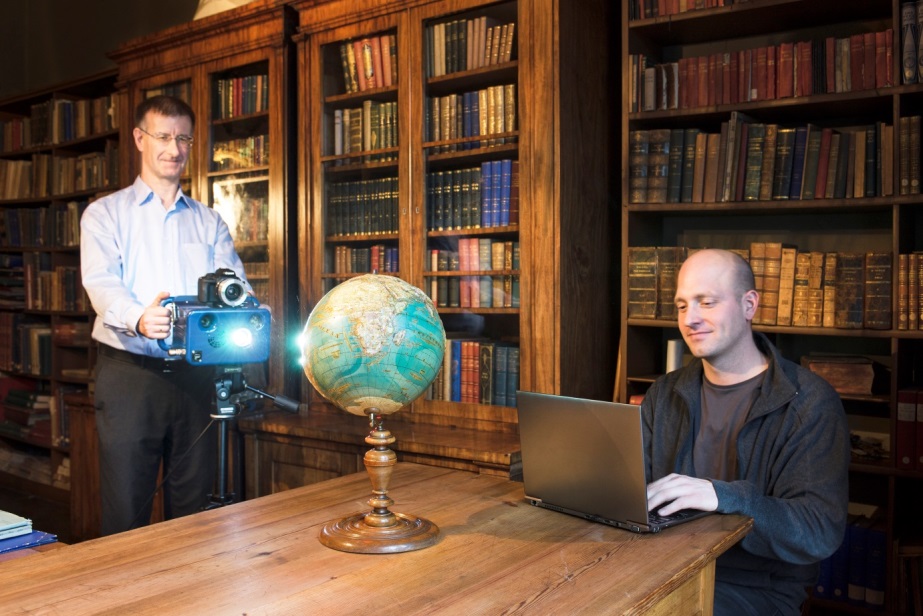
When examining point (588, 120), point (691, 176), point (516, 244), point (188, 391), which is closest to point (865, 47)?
point (691, 176)

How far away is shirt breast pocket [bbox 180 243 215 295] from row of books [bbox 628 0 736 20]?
1777mm

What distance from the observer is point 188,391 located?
2824 mm

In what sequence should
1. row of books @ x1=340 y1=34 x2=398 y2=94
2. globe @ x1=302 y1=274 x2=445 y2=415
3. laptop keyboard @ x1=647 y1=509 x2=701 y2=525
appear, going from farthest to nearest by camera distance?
row of books @ x1=340 y1=34 x2=398 y2=94
laptop keyboard @ x1=647 y1=509 x2=701 y2=525
globe @ x1=302 y1=274 x2=445 y2=415

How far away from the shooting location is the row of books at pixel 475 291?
3.15m

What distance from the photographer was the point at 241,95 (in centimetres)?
394

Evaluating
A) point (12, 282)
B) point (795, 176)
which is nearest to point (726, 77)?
point (795, 176)

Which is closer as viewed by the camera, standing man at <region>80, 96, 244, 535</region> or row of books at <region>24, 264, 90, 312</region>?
standing man at <region>80, 96, 244, 535</region>

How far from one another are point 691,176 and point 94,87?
3984 millimetres

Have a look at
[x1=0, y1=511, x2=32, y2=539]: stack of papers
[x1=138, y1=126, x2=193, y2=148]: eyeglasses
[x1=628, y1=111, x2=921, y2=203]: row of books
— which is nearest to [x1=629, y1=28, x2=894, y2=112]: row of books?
[x1=628, y1=111, x2=921, y2=203]: row of books

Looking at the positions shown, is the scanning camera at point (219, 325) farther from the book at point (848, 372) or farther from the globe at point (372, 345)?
the book at point (848, 372)

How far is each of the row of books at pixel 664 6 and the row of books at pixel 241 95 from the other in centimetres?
172

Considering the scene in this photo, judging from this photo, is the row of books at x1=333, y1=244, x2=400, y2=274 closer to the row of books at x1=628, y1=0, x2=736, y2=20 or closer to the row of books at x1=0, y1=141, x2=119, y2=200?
the row of books at x1=628, y1=0, x2=736, y2=20

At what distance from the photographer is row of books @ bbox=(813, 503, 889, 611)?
2.68 meters

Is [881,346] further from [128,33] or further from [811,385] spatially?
[128,33]
